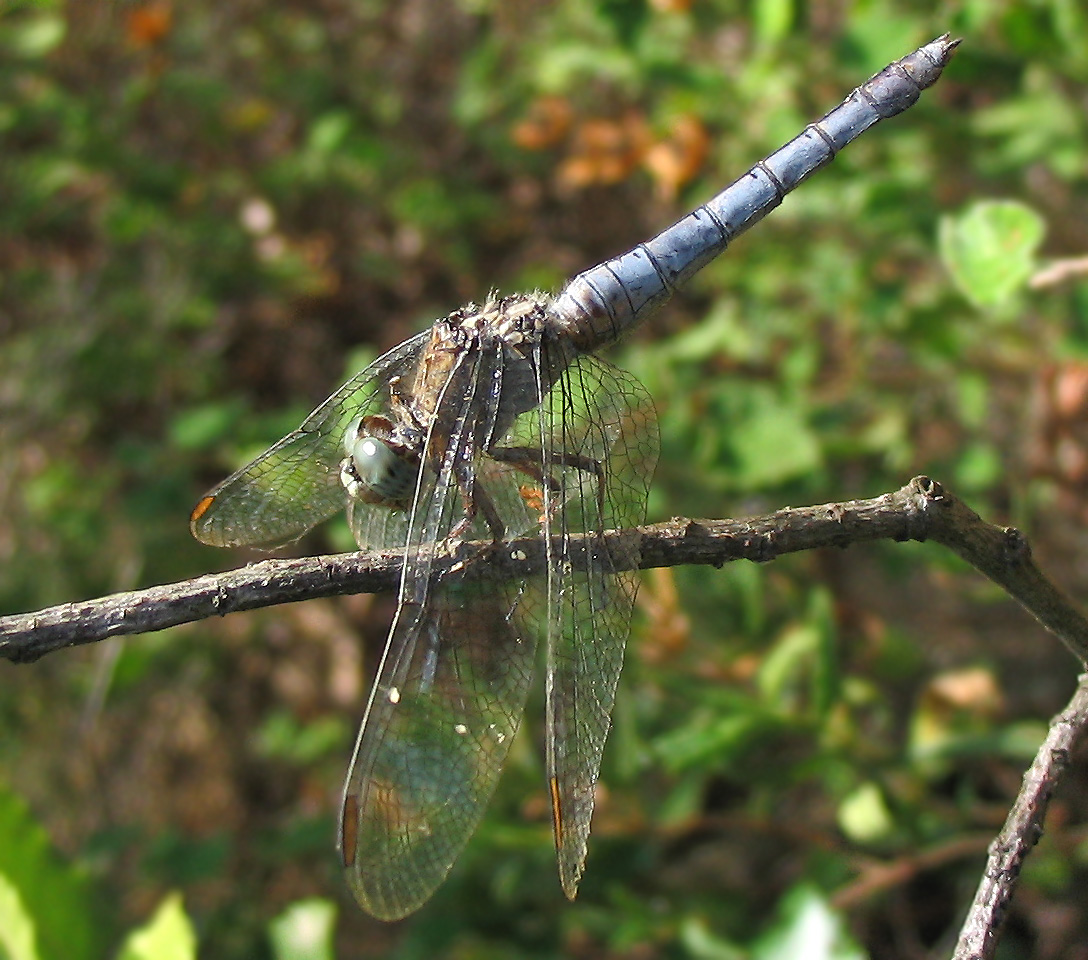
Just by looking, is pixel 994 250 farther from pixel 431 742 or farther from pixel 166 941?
pixel 166 941

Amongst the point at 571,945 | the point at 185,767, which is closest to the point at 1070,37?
the point at 571,945

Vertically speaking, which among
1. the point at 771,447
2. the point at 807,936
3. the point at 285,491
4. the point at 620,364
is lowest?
the point at 807,936

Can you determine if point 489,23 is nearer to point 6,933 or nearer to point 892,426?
point 892,426

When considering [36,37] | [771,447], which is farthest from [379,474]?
[36,37]

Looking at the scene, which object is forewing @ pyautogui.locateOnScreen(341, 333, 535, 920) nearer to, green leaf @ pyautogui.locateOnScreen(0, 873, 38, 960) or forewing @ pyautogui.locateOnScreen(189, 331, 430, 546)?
forewing @ pyautogui.locateOnScreen(189, 331, 430, 546)

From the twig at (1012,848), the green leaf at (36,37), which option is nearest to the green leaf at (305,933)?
the twig at (1012,848)

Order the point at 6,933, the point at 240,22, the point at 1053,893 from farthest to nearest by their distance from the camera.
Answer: the point at 240,22, the point at 1053,893, the point at 6,933

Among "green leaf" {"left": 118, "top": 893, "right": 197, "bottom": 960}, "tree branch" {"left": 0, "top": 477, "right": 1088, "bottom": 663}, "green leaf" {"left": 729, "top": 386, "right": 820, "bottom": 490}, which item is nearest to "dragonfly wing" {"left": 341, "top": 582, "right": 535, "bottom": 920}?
"tree branch" {"left": 0, "top": 477, "right": 1088, "bottom": 663}
